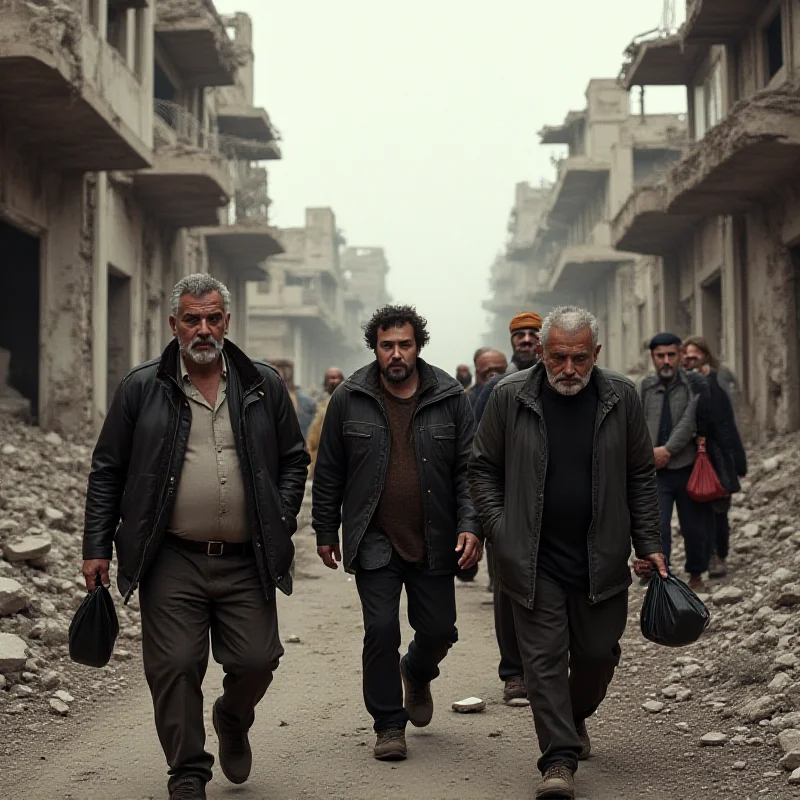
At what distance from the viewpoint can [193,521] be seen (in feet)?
15.6

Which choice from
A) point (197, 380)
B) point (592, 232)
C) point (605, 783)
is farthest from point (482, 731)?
point (592, 232)

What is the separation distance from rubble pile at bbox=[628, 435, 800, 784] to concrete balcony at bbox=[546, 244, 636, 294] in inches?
912

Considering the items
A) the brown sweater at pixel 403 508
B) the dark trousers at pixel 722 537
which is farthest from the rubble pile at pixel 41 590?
the dark trousers at pixel 722 537

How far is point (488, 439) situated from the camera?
5.21m

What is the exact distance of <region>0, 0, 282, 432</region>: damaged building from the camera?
13375mm

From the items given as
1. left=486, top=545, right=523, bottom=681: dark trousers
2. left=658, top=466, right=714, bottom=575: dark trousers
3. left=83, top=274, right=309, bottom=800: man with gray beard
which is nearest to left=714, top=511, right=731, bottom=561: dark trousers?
left=658, top=466, right=714, bottom=575: dark trousers

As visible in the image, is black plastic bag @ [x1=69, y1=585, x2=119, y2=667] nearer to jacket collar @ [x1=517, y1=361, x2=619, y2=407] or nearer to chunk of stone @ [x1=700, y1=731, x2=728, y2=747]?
jacket collar @ [x1=517, y1=361, x2=619, y2=407]

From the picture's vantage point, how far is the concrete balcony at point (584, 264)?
3388 centimetres

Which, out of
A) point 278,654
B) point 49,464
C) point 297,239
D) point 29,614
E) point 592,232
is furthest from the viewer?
point 297,239

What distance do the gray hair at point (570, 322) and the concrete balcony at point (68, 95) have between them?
8.50 metres

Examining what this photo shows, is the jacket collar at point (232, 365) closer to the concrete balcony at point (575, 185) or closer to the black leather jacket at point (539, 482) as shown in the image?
the black leather jacket at point (539, 482)

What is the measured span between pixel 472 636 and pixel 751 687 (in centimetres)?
257

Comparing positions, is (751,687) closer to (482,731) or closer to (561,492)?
(482,731)

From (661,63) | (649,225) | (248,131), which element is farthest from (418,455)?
(248,131)
